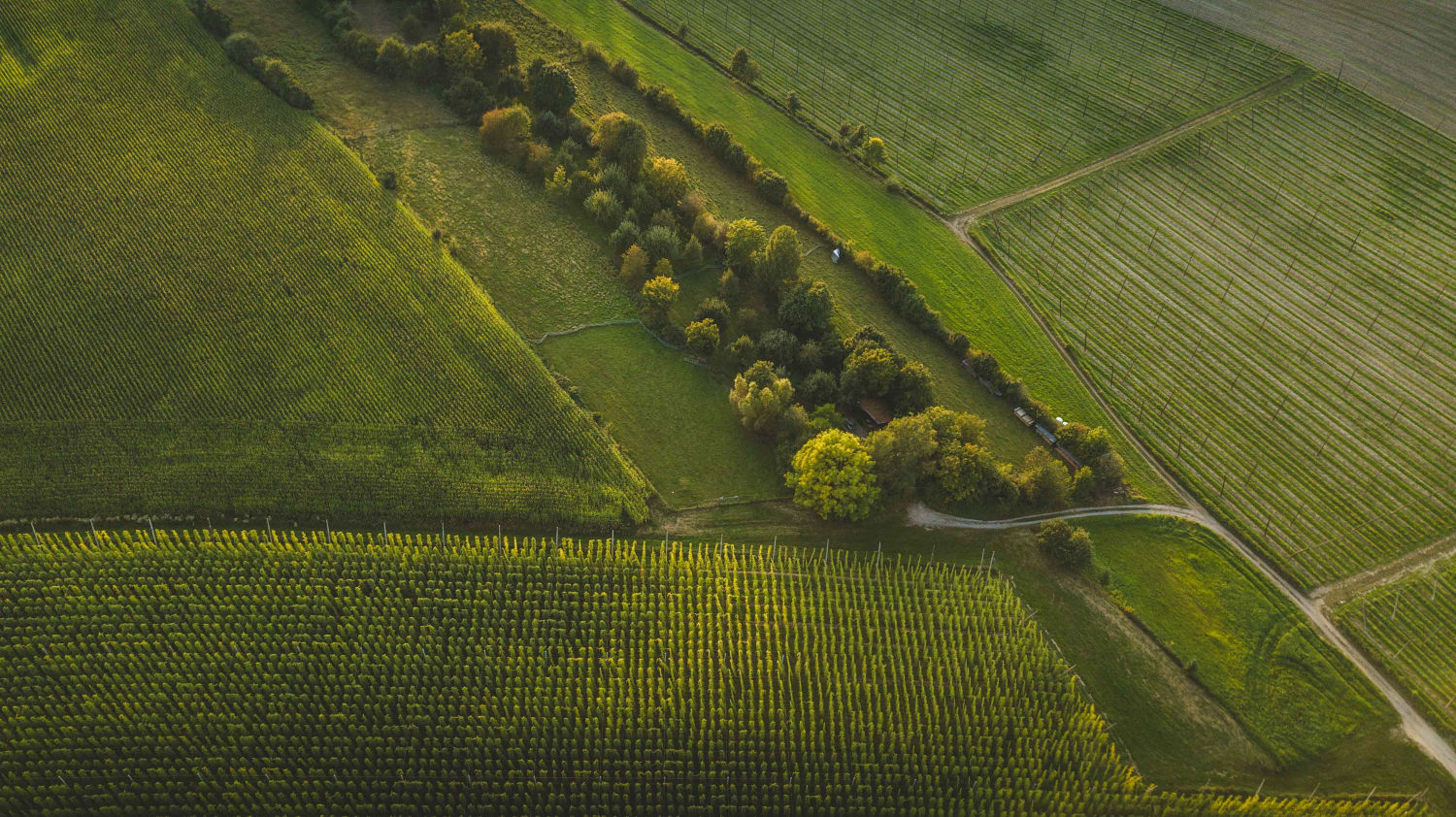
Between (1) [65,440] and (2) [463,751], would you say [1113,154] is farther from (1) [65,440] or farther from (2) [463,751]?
(1) [65,440]

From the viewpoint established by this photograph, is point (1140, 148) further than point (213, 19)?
Yes

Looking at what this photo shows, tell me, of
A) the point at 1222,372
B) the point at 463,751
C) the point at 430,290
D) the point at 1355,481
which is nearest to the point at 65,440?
the point at 430,290

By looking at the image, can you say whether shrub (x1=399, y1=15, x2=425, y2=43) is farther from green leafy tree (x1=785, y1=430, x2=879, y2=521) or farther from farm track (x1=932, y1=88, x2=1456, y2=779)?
green leafy tree (x1=785, y1=430, x2=879, y2=521)

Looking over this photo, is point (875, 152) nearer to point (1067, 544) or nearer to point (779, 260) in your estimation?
point (779, 260)

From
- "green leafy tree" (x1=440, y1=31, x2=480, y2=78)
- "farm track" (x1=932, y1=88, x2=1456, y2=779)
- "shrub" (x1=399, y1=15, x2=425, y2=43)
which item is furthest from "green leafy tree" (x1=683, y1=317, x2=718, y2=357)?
"shrub" (x1=399, y1=15, x2=425, y2=43)

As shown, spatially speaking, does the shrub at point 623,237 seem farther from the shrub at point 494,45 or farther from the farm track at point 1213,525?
the farm track at point 1213,525

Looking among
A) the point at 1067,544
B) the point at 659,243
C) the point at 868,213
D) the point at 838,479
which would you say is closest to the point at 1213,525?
the point at 1067,544
